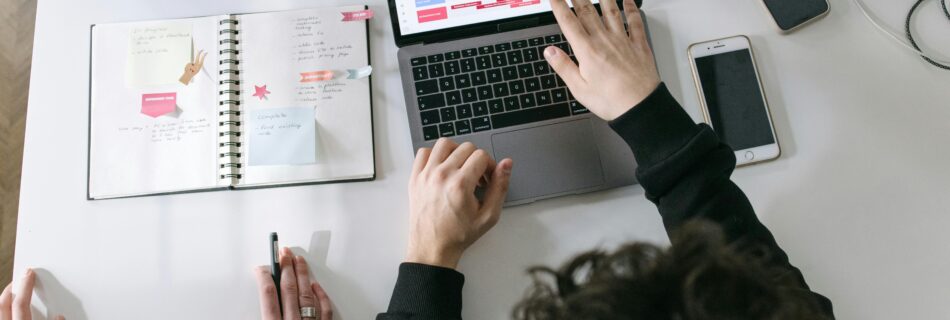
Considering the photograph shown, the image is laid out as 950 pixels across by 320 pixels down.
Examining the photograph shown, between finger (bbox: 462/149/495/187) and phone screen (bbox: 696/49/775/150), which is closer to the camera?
finger (bbox: 462/149/495/187)

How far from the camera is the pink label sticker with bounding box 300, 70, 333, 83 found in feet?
2.88

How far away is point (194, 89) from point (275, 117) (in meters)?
0.13

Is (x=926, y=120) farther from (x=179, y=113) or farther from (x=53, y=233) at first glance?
(x=53, y=233)

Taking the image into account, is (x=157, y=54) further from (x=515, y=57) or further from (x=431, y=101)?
(x=515, y=57)

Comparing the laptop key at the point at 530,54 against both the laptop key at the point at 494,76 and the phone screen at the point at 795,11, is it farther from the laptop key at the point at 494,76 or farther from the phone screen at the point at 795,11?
the phone screen at the point at 795,11

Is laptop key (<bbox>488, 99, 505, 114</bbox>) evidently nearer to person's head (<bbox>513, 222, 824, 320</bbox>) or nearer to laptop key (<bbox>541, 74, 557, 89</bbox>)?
laptop key (<bbox>541, 74, 557, 89</bbox>)

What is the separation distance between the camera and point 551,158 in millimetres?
841

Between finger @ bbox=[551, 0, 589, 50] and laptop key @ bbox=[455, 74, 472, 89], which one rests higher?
finger @ bbox=[551, 0, 589, 50]

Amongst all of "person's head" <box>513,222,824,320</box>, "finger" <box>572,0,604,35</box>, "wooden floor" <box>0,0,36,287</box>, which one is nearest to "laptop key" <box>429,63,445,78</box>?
"finger" <box>572,0,604,35</box>

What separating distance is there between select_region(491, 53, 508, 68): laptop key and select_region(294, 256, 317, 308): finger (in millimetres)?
386

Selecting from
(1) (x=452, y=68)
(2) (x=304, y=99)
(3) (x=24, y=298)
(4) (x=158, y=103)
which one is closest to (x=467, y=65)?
(1) (x=452, y=68)

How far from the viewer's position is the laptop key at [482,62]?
87 cm

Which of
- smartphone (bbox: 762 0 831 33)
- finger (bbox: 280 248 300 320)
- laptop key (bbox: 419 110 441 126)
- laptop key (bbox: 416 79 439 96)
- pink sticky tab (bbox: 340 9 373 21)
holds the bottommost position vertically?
finger (bbox: 280 248 300 320)

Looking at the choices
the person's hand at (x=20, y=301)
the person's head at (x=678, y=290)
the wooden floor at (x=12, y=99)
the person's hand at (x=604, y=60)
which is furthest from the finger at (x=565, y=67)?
the wooden floor at (x=12, y=99)
